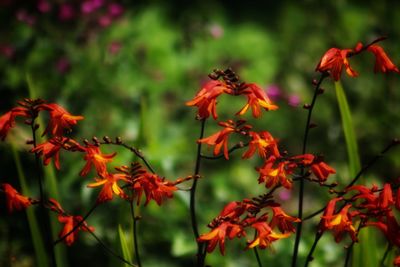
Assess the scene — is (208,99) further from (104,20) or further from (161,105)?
(161,105)

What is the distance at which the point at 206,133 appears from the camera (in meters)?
3.79

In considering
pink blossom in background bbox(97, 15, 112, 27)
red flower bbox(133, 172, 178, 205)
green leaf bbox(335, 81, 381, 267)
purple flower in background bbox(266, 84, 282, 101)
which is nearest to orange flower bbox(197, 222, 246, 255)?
red flower bbox(133, 172, 178, 205)

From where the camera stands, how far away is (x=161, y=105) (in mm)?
4438

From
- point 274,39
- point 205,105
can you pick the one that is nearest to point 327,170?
point 205,105

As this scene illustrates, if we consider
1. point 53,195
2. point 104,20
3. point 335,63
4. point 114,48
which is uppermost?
point 104,20

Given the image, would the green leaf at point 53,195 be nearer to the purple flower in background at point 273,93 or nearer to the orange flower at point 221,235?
the orange flower at point 221,235

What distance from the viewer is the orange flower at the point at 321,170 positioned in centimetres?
145

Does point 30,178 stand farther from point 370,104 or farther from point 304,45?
point 304,45

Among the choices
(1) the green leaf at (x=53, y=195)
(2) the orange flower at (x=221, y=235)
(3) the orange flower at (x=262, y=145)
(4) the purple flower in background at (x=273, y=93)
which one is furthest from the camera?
(4) the purple flower in background at (x=273, y=93)

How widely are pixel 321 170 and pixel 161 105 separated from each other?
3042mm

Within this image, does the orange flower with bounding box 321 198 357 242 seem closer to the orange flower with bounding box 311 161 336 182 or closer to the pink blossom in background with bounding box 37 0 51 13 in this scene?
the orange flower with bounding box 311 161 336 182

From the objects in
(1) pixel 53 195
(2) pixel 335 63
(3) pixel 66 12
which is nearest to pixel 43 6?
A: (3) pixel 66 12

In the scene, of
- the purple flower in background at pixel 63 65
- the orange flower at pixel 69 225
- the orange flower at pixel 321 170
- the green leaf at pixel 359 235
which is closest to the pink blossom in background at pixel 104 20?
the purple flower in background at pixel 63 65

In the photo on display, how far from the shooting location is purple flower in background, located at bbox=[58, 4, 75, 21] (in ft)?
12.0
